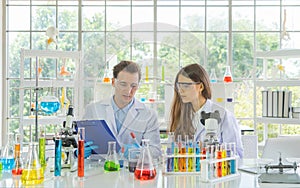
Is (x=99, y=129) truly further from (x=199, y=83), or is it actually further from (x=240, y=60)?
(x=240, y=60)

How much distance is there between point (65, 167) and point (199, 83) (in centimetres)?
74

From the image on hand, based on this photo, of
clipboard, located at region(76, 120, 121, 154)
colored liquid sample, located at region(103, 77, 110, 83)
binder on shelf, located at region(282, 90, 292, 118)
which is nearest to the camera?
clipboard, located at region(76, 120, 121, 154)

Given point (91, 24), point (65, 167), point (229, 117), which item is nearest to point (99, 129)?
point (65, 167)

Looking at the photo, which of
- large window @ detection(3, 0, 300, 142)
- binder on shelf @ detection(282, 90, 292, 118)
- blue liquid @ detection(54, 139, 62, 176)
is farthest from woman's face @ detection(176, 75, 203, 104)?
large window @ detection(3, 0, 300, 142)

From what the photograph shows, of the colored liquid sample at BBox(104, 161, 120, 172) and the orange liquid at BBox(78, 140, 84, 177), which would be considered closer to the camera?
the orange liquid at BBox(78, 140, 84, 177)

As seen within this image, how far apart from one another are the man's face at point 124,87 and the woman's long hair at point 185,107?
0.21 metres

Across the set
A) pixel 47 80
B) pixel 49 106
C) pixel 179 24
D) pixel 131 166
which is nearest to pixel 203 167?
pixel 131 166

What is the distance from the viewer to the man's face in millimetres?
2164

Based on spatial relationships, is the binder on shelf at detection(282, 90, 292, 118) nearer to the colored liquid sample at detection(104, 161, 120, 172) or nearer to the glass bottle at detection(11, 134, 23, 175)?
the colored liquid sample at detection(104, 161, 120, 172)

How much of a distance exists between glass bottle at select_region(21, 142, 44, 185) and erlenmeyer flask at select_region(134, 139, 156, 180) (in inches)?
14.1

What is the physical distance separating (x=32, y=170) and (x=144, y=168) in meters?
0.41

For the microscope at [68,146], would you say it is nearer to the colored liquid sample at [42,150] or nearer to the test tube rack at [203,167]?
the colored liquid sample at [42,150]

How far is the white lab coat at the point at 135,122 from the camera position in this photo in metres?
2.13

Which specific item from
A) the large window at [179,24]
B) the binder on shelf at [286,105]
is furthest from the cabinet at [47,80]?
the binder on shelf at [286,105]
